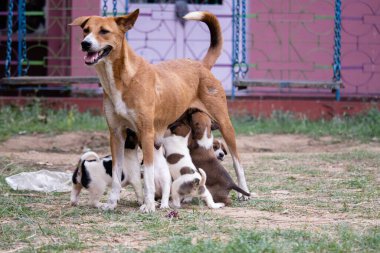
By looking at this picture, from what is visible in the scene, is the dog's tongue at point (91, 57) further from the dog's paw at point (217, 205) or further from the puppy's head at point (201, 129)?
the dog's paw at point (217, 205)

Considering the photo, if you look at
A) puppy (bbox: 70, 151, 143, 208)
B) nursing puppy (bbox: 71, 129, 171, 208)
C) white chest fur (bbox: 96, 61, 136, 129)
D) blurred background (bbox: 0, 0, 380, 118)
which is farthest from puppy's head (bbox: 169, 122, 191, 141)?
blurred background (bbox: 0, 0, 380, 118)

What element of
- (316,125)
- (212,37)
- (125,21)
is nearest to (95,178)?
(125,21)

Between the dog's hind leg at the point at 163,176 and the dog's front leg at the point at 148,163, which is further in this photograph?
the dog's hind leg at the point at 163,176

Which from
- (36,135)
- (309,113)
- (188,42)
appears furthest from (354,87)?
(36,135)

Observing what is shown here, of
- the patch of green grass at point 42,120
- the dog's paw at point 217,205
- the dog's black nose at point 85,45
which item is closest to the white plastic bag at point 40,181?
the dog's paw at point 217,205

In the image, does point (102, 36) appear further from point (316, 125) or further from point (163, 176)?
point (316, 125)

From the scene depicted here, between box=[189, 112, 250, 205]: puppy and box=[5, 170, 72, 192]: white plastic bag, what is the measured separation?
1.39 metres

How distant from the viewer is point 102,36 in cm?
673

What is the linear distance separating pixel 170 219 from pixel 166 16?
7.50 meters

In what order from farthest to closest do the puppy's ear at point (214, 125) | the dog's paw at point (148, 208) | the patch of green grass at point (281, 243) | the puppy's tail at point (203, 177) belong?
1. the puppy's ear at point (214, 125)
2. the puppy's tail at point (203, 177)
3. the dog's paw at point (148, 208)
4. the patch of green grass at point (281, 243)

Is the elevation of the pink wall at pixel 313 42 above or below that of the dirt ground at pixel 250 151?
above

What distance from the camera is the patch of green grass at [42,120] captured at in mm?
11859

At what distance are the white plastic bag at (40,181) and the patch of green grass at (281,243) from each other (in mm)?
2724

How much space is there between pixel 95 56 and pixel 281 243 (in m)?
2.35
